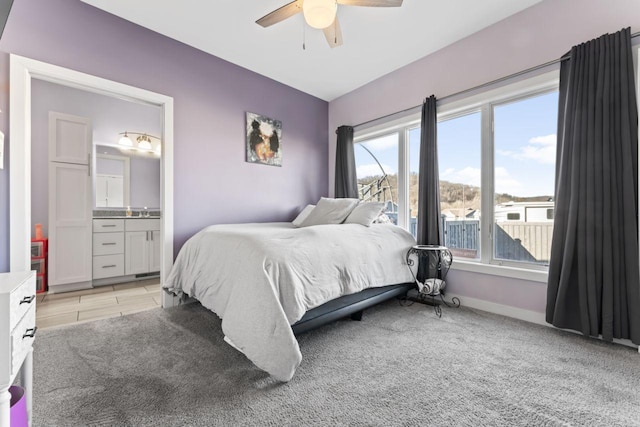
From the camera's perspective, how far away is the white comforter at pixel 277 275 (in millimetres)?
1460

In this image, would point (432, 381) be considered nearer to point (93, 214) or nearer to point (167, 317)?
point (167, 317)

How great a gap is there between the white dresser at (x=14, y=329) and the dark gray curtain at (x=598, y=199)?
288 centimetres

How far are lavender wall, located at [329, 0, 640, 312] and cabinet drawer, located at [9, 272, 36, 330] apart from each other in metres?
2.98

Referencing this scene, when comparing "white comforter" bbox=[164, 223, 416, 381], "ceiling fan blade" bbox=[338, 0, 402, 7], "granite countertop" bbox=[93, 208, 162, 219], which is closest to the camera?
"white comforter" bbox=[164, 223, 416, 381]

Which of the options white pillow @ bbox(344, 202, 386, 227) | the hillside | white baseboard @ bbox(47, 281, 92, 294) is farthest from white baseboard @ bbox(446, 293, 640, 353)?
white baseboard @ bbox(47, 281, 92, 294)

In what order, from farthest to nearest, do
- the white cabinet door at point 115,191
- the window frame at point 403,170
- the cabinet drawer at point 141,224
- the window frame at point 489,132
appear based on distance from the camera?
the white cabinet door at point 115,191
the cabinet drawer at point 141,224
the window frame at point 403,170
the window frame at point 489,132

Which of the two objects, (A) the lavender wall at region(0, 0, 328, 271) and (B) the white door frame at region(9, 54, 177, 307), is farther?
(A) the lavender wall at region(0, 0, 328, 271)

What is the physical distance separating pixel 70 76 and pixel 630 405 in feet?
13.1

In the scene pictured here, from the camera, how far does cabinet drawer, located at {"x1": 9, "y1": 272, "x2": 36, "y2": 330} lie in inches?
33.0

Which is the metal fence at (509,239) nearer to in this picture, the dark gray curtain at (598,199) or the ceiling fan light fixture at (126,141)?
the dark gray curtain at (598,199)

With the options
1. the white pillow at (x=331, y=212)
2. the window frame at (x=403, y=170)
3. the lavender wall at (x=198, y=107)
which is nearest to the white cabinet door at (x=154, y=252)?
the lavender wall at (x=198, y=107)

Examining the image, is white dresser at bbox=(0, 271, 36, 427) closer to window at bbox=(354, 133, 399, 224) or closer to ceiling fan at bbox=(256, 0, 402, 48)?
ceiling fan at bbox=(256, 0, 402, 48)

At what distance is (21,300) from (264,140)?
9.26 ft

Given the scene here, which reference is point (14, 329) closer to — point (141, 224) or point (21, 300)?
point (21, 300)
